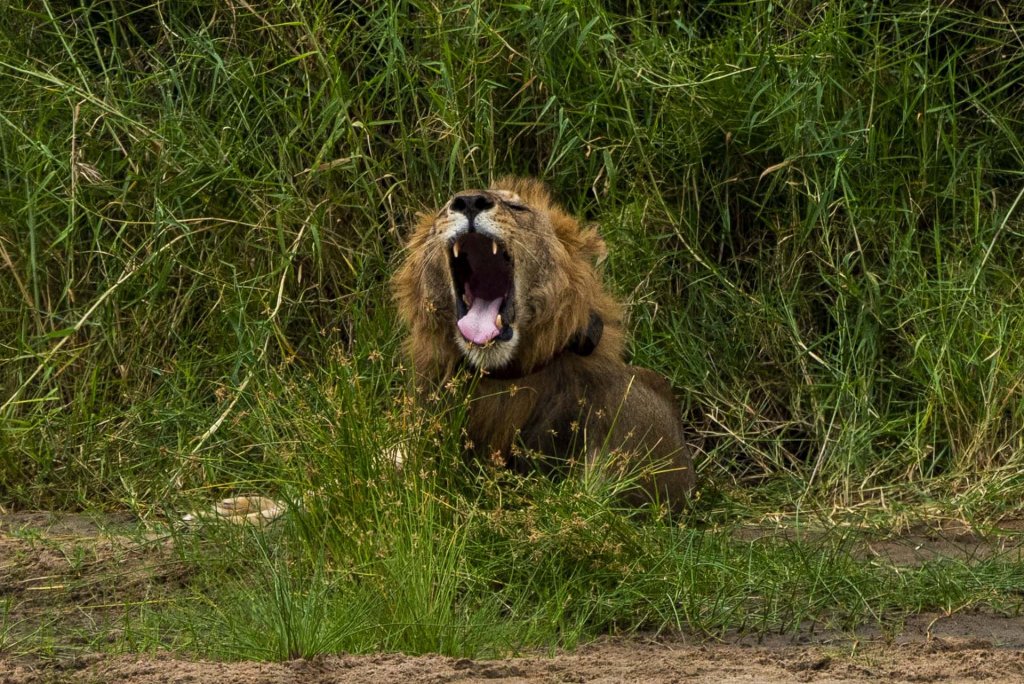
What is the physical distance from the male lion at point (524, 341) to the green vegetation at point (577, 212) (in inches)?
17.6

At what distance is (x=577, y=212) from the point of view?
643cm

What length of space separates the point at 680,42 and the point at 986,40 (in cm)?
129

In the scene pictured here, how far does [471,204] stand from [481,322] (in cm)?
38

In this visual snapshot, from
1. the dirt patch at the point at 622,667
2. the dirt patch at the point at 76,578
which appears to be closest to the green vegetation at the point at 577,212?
the dirt patch at the point at 76,578

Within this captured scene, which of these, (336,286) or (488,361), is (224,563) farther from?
(336,286)

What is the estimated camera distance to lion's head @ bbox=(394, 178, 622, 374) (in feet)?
16.8

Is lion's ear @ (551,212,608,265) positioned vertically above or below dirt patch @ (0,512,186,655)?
above

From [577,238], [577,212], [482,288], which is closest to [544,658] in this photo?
[482,288]

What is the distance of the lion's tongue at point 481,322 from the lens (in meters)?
5.09

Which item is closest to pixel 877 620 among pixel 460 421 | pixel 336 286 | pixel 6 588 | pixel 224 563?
pixel 460 421

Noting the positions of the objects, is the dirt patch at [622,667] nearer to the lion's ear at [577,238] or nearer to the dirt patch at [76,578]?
the dirt patch at [76,578]

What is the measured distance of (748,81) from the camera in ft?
21.2

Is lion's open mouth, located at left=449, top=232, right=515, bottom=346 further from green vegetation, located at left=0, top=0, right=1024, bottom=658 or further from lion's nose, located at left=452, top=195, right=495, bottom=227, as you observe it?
green vegetation, located at left=0, top=0, right=1024, bottom=658

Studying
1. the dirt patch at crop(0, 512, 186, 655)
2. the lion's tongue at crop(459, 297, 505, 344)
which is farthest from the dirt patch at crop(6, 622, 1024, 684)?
the lion's tongue at crop(459, 297, 505, 344)
